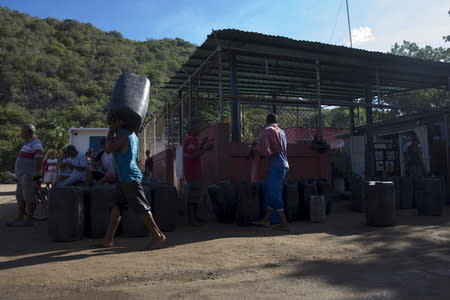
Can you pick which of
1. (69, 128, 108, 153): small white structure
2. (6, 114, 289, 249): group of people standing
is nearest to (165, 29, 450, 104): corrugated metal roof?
(6, 114, 289, 249): group of people standing

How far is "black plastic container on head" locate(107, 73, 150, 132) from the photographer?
4078 millimetres

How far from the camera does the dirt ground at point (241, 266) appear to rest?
2.63m

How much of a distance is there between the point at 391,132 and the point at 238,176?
8.77m

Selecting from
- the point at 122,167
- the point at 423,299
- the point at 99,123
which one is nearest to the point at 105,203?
the point at 122,167

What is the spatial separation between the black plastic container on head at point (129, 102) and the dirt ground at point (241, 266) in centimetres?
151

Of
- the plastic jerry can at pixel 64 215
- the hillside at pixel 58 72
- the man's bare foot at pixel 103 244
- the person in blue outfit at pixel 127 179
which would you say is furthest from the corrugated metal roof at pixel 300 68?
the hillside at pixel 58 72

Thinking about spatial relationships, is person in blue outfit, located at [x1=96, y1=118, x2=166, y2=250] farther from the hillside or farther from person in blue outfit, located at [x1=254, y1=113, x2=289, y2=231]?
the hillside

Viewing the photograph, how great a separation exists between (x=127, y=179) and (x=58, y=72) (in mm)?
56343

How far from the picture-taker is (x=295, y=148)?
750 centimetres

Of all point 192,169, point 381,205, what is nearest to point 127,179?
point 192,169

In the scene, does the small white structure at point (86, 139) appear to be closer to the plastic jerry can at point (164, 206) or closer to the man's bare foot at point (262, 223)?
the plastic jerry can at point (164, 206)

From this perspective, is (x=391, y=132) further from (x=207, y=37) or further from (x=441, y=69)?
(x=207, y=37)

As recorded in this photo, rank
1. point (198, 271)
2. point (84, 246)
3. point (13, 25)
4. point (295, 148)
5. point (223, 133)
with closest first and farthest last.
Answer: point (198, 271), point (84, 246), point (223, 133), point (295, 148), point (13, 25)

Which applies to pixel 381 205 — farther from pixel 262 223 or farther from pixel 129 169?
pixel 129 169
